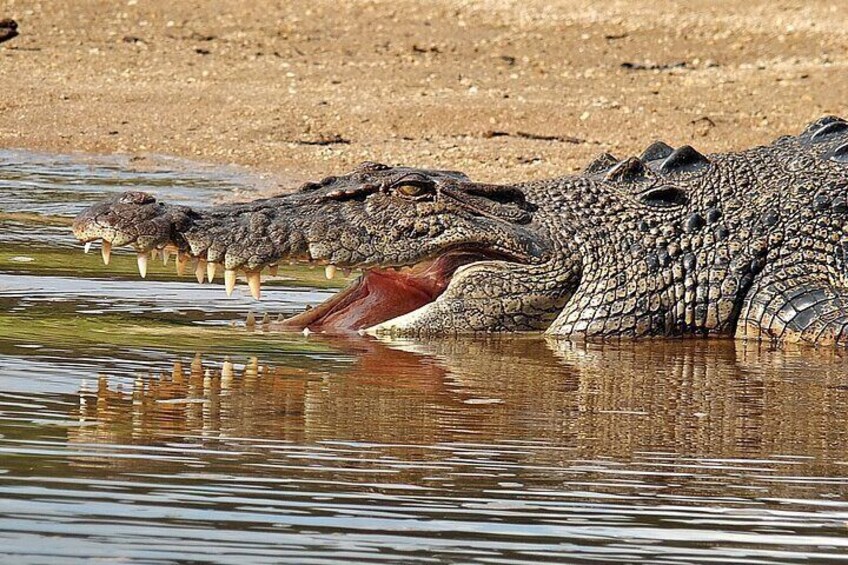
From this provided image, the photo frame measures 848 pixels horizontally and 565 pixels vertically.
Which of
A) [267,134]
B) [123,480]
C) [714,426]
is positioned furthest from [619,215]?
[267,134]

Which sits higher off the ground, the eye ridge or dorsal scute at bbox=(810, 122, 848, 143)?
dorsal scute at bbox=(810, 122, 848, 143)

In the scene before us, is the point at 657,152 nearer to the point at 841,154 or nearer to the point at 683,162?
the point at 683,162

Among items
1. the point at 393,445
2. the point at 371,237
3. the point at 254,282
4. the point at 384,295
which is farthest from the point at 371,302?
the point at 393,445

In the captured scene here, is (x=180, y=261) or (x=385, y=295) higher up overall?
(x=180, y=261)

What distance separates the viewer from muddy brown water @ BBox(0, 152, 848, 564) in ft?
11.2

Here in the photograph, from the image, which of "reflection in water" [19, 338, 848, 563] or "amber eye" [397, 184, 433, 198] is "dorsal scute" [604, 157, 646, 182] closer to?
"amber eye" [397, 184, 433, 198]

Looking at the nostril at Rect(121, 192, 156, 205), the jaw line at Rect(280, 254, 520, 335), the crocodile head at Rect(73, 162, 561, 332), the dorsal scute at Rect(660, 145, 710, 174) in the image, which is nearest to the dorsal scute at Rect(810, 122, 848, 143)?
the dorsal scute at Rect(660, 145, 710, 174)

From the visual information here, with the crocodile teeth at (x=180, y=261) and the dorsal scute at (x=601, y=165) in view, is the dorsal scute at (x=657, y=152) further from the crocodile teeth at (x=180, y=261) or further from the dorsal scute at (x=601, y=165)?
the crocodile teeth at (x=180, y=261)

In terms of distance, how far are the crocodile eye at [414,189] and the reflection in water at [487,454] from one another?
90 cm

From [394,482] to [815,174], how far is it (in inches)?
173

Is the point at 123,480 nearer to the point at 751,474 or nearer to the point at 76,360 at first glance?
the point at 751,474

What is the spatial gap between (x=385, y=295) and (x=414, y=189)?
501mm

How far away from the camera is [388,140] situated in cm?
1417

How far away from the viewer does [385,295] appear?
7473 mm
